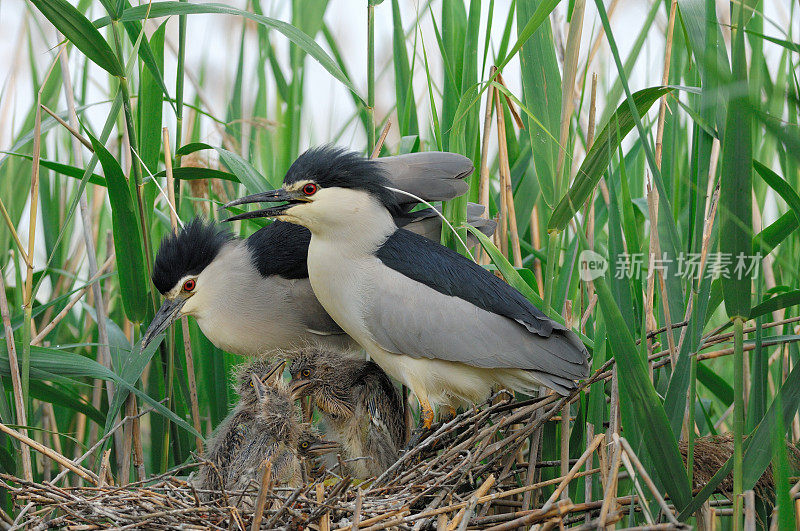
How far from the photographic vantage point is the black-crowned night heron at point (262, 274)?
2.42 m

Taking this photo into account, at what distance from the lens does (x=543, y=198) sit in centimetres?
234

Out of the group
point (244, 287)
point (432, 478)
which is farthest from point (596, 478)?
point (244, 287)

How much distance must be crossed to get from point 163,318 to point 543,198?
118 cm

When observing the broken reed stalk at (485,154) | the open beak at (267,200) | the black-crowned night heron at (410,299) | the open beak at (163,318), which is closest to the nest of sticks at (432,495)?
the black-crowned night heron at (410,299)

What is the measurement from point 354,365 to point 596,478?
0.84 metres

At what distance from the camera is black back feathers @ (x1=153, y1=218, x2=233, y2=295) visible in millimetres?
2473

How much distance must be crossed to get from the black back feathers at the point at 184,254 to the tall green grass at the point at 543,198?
0.06m

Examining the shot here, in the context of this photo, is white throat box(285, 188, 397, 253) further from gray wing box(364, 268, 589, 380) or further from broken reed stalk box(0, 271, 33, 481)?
broken reed stalk box(0, 271, 33, 481)

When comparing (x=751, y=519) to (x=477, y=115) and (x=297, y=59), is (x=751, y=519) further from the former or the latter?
(x=297, y=59)

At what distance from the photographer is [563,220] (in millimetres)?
1959

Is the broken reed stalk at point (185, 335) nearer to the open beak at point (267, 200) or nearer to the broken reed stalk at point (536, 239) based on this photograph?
the open beak at point (267, 200)

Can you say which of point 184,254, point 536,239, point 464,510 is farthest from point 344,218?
point 464,510

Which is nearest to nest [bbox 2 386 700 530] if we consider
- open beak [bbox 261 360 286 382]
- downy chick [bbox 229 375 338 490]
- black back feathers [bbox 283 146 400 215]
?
downy chick [bbox 229 375 338 490]

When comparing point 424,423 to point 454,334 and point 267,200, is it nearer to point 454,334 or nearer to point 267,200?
point 454,334
